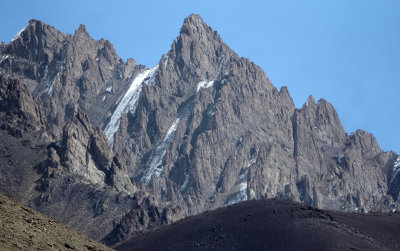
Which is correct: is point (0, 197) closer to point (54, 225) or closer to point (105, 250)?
point (54, 225)

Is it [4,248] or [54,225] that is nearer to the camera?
[4,248]

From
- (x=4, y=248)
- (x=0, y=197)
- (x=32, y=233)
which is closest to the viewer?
(x=4, y=248)

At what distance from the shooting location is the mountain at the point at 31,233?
77.4 metres

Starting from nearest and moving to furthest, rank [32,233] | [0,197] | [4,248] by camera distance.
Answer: [4,248] < [32,233] < [0,197]

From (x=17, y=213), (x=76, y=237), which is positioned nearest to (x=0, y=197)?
(x=17, y=213)

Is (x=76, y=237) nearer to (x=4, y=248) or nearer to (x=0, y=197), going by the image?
(x=0, y=197)

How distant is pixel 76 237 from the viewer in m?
89.0

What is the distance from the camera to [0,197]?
3410 inches

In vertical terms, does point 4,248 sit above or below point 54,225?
below

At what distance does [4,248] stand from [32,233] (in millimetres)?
6724

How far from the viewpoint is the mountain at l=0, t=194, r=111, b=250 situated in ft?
254

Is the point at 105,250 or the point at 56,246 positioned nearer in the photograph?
the point at 56,246

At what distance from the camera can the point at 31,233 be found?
3182 inches

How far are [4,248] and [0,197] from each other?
1301 centimetres
